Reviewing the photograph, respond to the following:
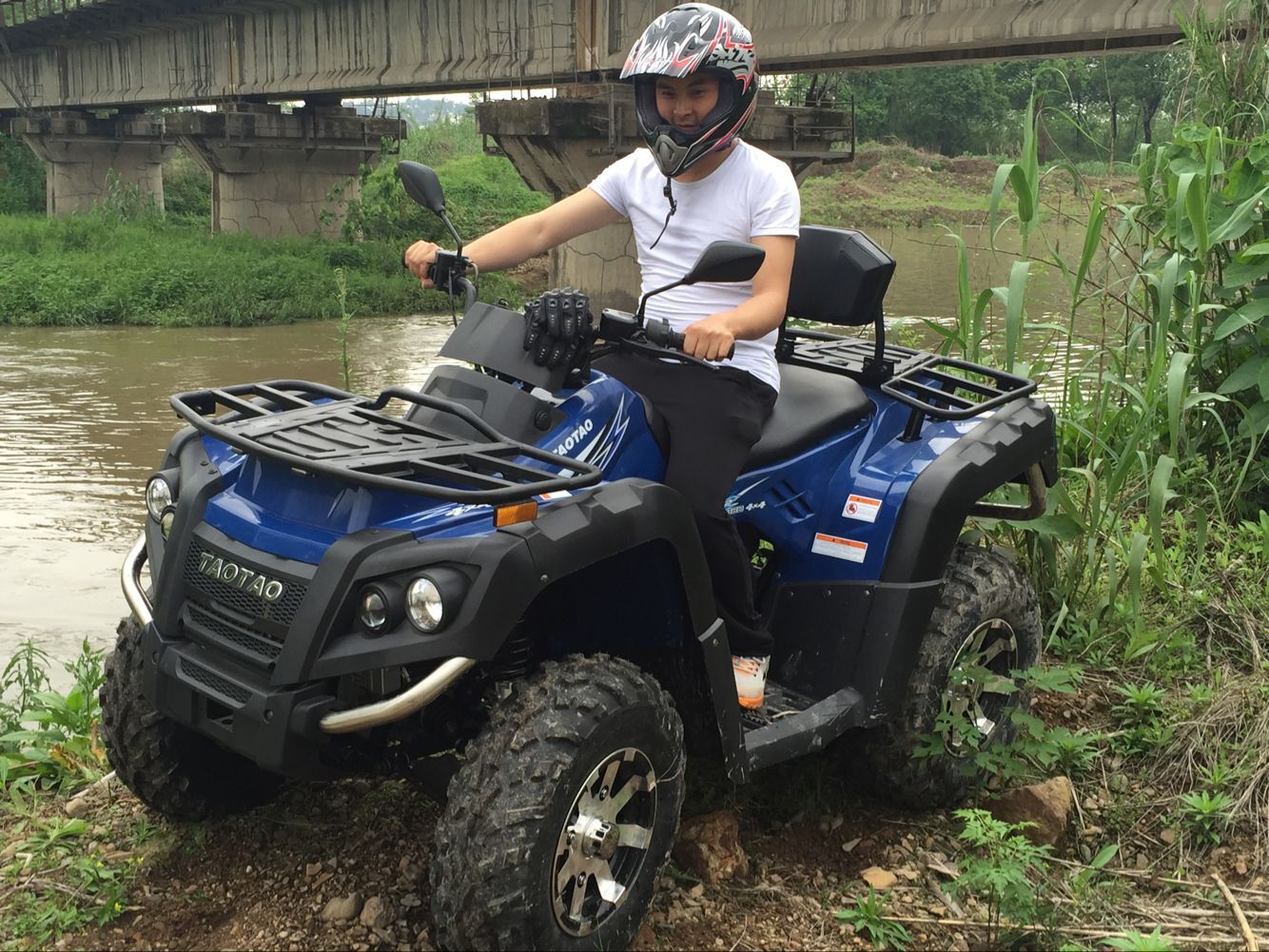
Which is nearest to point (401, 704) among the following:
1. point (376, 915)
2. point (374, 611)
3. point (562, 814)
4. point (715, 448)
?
point (374, 611)

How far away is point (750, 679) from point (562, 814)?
0.89 metres

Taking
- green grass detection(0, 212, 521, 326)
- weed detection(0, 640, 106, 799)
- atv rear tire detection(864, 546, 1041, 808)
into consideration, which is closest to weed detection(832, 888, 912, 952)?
atv rear tire detection(864, 546, 1041, 808)

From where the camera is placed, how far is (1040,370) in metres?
5.80

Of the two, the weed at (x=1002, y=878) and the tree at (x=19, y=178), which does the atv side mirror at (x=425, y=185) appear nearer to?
the weed at (x=1002, y=878)

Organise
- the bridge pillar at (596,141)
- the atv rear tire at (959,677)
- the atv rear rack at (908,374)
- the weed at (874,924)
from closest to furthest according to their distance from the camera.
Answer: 1. the weed at (874,924)
2. the atv rear tire at (959,677)
3. the atv rear rack at (908,374)
4. the bridge pillar at (596,141)

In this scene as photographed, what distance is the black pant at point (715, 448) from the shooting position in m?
3.29

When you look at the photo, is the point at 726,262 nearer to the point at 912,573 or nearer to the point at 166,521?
the point at 912,573

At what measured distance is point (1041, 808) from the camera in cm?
384

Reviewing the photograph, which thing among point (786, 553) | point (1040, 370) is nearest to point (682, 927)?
point (786, 553)

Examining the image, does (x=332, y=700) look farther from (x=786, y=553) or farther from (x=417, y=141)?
(x=417, y=141)

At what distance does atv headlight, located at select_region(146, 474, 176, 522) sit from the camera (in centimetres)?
315

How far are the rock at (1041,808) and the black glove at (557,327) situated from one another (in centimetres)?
188

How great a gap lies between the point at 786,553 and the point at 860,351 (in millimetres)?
923

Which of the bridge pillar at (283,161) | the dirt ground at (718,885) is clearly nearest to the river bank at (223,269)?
the bridge pillar at (283,161)
